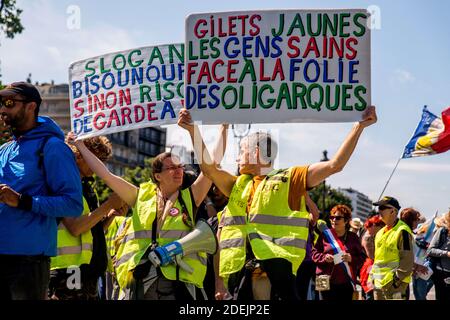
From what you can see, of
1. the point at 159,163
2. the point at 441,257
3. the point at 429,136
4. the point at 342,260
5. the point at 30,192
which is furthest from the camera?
the point at 429,136

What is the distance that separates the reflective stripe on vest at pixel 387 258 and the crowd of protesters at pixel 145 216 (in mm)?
3299

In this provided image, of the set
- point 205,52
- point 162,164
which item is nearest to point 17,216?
point 162,164

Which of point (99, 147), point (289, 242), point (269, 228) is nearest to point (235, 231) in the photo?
point (269, 228)

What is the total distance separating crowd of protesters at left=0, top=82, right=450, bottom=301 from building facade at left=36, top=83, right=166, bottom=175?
87.2 m

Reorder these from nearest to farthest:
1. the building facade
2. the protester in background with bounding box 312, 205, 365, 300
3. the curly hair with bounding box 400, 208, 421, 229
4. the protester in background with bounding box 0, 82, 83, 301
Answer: the protester in background with bounding box 0, 82, 83, 301
the protester in background with bounding box 312, 205, 365, 300
the curly hair with bounding box 400, 208, 421, 229
the building facade

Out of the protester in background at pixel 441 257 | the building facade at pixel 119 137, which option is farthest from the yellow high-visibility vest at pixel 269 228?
the building facade at pixel 119 137

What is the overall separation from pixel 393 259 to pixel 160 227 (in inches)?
177

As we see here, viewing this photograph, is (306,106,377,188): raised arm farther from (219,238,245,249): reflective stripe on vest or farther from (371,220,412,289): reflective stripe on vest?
(371,220,412,289): reflective stripe on vest

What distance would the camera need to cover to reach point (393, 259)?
30.1 feet

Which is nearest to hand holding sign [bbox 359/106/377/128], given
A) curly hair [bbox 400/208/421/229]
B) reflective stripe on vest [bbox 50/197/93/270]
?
reflective stripe on vest [bbox 50/197/93/270]

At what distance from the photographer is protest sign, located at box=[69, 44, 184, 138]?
22.3 ft

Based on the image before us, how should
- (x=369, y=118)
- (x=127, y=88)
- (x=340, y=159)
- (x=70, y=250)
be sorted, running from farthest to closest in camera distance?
(x=127, y=88) → (x=70, y=250) → (x=369, y=118) → (x=340, y=159)

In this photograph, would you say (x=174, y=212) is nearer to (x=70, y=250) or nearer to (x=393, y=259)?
(x=70, y=250)
